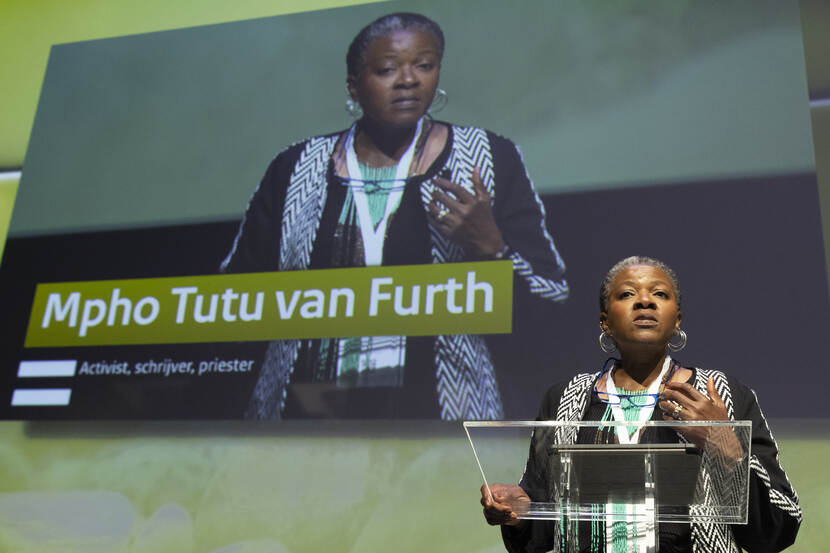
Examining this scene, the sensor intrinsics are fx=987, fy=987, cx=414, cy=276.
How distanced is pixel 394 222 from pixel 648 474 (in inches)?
83.2

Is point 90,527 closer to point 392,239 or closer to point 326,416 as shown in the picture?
point 326,416

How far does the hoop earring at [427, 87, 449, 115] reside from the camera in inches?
145

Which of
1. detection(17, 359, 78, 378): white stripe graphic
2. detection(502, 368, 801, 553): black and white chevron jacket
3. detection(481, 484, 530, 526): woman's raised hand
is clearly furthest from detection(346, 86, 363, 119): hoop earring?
detection(481, 484, 530, 526): woman's raised hand

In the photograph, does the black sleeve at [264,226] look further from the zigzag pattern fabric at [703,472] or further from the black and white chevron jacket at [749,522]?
the black and white chevron jacket at [749,522]

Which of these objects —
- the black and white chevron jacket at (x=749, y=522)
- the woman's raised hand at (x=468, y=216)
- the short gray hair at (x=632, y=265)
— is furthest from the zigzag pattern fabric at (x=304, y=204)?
the black and white chevron jacket at (x=749, y=522)

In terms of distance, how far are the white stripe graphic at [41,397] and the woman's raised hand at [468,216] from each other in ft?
5.03

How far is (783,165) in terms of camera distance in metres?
3.17

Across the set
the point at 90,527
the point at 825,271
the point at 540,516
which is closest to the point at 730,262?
the point at 825,271

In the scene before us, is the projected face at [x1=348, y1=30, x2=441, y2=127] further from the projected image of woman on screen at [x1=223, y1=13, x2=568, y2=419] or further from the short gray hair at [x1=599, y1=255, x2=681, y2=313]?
the short gray hair at [x1=599, y1=255, x2=681, y2=313]

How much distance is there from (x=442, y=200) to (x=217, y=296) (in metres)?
0.92

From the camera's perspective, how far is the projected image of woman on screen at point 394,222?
3.29m

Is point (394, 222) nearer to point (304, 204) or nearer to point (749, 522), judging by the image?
point (304, 204)

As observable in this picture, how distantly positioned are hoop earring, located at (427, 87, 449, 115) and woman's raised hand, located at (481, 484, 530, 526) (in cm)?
222

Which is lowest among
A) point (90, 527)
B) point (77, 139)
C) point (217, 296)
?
point (90, 527)
